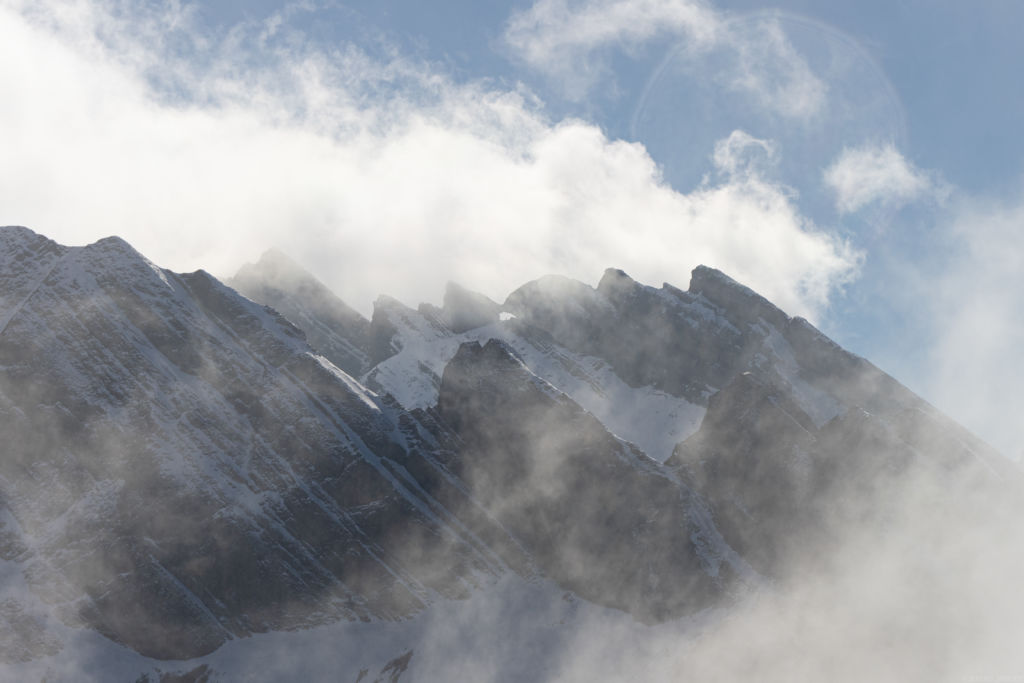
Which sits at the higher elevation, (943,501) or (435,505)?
(943,501)

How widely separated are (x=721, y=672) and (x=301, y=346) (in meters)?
78.2

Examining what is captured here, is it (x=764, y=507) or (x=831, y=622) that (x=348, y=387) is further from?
(x=831, y=622)

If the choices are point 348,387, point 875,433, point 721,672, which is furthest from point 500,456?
point 875,433

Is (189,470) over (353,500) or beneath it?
beneath

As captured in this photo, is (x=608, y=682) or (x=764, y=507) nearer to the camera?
(x=608, y=682)

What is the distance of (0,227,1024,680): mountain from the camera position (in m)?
104

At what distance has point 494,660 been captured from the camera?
10738 centimetres

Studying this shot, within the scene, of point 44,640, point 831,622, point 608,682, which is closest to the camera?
point 44,640

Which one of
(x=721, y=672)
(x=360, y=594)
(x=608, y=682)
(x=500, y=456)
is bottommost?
(x=360, y=594)

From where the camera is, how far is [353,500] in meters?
119

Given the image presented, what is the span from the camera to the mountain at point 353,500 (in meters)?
104

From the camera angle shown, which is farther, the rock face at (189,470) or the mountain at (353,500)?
the mountain at (353,500)

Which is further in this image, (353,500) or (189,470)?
(353,500)

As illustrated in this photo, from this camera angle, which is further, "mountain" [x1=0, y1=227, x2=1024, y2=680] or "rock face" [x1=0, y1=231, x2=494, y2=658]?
"mountain" [x1=0, y1=227, x2=1024, y2=680]
